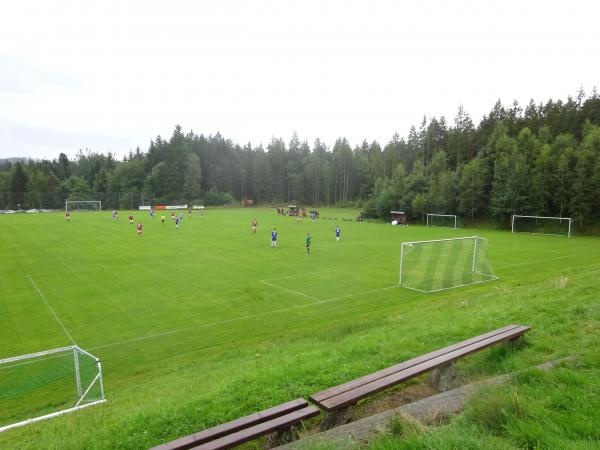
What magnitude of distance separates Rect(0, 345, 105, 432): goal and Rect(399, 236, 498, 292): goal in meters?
13.9

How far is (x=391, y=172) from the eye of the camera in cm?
9000

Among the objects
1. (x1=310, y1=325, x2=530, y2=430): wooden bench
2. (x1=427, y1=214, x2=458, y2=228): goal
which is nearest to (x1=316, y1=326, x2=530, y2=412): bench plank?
(x1=310, y1=325, x2=530, y2=430): wooden bench

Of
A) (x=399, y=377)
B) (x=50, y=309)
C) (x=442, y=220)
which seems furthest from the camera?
(x=442, y=220)

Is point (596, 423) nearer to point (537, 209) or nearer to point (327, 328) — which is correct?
point (327, 328)

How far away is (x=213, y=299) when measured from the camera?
1691 centimetres

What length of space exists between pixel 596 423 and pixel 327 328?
8971mm

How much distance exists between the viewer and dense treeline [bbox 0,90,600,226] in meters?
48.0

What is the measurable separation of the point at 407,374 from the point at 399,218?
2242 inches

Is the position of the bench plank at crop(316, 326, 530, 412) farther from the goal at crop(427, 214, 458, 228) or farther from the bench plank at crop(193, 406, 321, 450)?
the goal at crop(427, 214, 458, 228)

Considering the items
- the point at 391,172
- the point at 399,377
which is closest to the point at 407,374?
the point at 399,377

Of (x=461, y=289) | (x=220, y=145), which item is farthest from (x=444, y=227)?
(x=220, y=145)

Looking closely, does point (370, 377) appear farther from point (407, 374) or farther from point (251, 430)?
point (251, 430)

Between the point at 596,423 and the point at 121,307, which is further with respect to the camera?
the point at 121,307

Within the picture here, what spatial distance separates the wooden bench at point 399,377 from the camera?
177 inches
